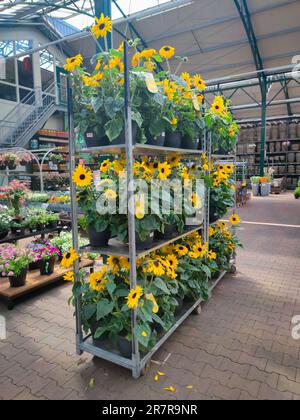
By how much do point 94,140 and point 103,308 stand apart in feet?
3.50

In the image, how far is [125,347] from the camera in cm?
189

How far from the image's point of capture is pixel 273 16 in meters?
8.57

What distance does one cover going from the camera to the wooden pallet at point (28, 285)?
2794 mm

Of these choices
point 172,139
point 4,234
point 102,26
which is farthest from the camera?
point 4,234

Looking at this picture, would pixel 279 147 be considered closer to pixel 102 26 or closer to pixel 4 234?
pixel 4 234

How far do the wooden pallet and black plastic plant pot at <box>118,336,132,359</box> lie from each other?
1405 millimetres

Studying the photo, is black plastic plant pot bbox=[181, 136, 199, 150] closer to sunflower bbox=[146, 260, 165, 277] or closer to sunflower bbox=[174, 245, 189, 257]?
sunflower bbox=[174, 245, 189, 257]

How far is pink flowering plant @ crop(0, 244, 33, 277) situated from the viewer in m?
2.92

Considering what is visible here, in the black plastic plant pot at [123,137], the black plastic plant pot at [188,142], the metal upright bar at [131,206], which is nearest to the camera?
the metal upright bar at [131,206]

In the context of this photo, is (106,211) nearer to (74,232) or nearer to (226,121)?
(74,232)

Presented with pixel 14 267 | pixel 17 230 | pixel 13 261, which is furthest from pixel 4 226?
pixel 14 267

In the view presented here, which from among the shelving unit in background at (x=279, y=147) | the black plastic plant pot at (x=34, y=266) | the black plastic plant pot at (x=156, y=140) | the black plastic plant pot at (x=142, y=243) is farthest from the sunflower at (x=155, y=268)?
the shelving unit in background at (x=279, y=147)

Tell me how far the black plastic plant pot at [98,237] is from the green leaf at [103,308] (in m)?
0.37

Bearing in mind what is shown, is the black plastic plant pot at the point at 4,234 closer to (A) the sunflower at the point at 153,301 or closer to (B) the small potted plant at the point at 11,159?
(B) the small potted plant at the point at 11,159
